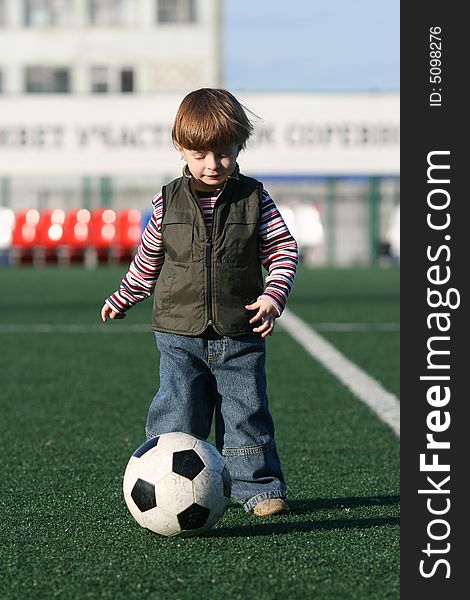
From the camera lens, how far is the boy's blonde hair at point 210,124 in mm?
3779

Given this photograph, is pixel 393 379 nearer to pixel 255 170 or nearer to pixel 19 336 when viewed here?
pixel 19 336

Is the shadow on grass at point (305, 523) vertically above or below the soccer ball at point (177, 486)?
below

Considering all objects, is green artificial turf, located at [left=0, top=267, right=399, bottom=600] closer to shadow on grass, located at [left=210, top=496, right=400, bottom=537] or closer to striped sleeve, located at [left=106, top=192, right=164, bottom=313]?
shadow on grass, located at [left=210, top=496, right=400, bottom=537]

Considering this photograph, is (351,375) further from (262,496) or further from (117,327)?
(117,327)

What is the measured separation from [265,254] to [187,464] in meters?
0.75

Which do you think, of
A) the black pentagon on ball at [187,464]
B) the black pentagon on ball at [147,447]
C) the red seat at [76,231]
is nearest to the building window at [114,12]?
the red seat at [76,231]

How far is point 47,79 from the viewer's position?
159 ft

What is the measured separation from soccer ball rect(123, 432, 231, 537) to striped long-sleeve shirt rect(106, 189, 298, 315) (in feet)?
1.75

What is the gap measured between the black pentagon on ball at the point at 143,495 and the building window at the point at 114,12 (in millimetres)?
45379

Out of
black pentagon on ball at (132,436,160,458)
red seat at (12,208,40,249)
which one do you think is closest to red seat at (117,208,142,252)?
red seat at (12,208,40,249)

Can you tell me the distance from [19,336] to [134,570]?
24.9 feet

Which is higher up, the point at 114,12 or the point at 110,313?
the point at 114,12

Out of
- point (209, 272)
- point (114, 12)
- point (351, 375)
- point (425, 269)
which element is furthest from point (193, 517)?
point (114, 12)

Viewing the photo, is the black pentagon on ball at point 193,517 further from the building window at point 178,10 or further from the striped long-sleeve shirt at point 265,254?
the building window at point 178,10
